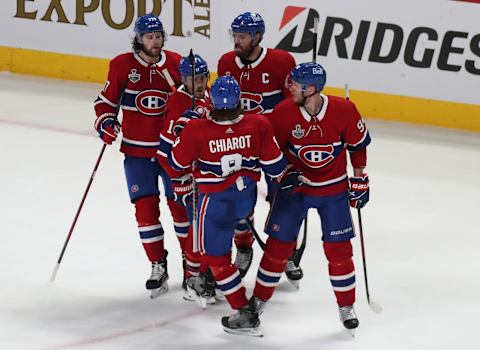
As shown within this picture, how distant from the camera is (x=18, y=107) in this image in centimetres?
880

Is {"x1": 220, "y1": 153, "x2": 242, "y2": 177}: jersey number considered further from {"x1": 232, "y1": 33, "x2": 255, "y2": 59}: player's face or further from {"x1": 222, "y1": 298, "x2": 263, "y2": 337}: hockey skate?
{"x1": 232, "y1": 33, "x2": 255, "y2": 59}: player's face

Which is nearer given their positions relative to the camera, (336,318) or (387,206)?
(336,318)

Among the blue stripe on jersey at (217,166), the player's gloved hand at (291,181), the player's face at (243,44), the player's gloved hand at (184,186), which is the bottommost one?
the player's gloved hand at (184,186)

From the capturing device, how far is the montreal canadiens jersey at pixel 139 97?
5.34 m

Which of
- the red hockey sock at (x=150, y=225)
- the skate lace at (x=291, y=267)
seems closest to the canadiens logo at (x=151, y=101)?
the red hockey sock at (x=150, y=225)

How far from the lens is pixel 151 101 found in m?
5.36

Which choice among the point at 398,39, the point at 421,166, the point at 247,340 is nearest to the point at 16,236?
the point at 247,340

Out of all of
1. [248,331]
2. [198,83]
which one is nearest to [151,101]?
[198,83]

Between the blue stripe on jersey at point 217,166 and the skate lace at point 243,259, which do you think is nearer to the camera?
the blue stripe on jersey at point 217,166

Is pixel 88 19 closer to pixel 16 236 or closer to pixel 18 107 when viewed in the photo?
pixel 18 107

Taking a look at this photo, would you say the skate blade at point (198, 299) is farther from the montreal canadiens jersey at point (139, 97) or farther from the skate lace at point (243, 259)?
the montreal canadiens jersey at point (139, 97)

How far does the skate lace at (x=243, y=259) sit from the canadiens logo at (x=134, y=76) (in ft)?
3.50

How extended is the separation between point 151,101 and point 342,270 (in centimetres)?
125

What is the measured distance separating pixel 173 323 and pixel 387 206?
2.20 metres
